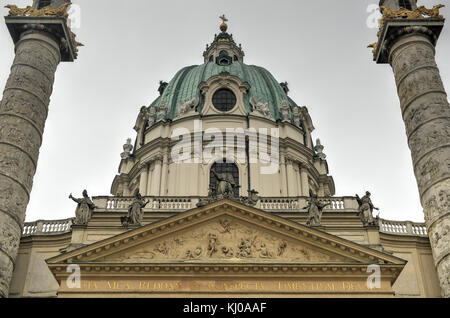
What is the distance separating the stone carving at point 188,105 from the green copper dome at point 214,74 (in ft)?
0.80

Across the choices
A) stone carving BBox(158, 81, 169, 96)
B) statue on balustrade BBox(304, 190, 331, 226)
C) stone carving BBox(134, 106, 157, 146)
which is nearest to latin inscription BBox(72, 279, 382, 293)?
statue on balustrade BBox(304, 190, 331, 226)

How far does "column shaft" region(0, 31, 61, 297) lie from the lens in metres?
19.0

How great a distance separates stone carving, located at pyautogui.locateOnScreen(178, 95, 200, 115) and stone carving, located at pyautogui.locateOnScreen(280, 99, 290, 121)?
5344mm

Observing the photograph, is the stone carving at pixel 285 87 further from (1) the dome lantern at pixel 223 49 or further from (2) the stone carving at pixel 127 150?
(2) the stone carving at pixel 127 150

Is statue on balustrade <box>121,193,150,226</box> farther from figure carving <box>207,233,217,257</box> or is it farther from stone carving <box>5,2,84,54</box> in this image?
stone carving <box>5,2,84,54</box>

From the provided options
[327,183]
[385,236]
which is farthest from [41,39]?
[327,183]

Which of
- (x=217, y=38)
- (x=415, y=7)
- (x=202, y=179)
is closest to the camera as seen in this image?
(x=415, y=7)

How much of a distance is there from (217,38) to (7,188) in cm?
2869

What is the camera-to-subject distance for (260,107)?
36.2m

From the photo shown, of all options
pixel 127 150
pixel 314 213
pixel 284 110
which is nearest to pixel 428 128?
pixel 314 213

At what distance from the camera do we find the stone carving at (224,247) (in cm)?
2220

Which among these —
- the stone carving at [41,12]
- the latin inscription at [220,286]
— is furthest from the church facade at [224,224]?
the stone carving at [41,12]
